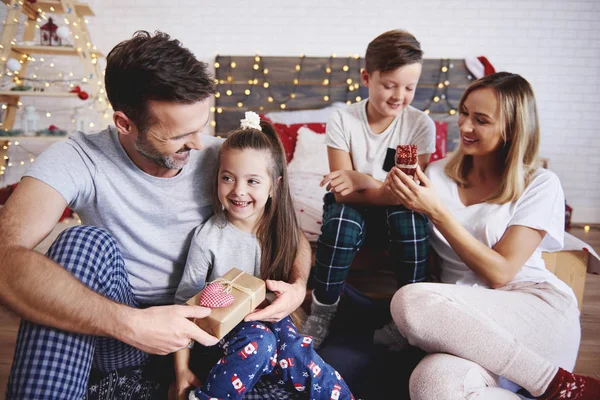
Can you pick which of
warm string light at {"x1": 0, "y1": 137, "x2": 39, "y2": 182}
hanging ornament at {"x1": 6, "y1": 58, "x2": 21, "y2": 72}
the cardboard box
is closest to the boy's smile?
the cardboard box

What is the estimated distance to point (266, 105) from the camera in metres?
3.90

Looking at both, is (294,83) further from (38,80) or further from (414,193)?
(414,193)

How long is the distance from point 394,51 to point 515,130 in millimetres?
529

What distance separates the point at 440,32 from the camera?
3.81 metres

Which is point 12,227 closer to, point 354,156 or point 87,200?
point 87,200

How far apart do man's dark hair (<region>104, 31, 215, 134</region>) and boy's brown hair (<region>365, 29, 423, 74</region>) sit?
775mm

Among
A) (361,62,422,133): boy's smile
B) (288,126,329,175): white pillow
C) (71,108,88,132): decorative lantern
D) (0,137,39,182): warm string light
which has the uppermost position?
(361,62,422,133): boy's smile

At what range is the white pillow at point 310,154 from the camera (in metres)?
3.04

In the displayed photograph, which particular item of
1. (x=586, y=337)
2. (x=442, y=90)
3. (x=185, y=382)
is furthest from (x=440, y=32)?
(x=185, y=382)

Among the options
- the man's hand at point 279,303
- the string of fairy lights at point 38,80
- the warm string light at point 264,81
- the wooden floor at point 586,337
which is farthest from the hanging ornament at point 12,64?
the man's hand at point 279,303

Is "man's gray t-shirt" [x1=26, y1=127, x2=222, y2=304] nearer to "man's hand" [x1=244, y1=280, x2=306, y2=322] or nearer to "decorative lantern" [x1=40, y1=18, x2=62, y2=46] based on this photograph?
"man's hand" [x1=244, y1=280, x2=306, y2=322]

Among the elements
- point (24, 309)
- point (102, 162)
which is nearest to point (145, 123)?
point (102, 162)

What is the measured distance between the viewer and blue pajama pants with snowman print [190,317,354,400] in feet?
3.71

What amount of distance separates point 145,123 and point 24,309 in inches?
21.7
